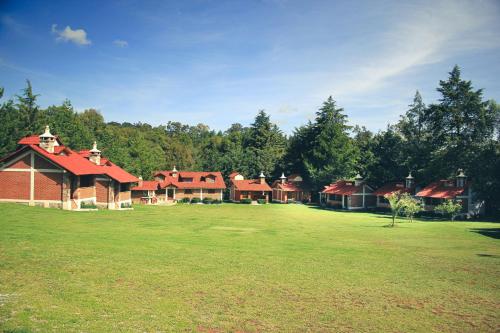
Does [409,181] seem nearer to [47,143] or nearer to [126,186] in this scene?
[126,186]

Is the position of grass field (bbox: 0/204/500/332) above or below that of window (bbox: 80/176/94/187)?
below

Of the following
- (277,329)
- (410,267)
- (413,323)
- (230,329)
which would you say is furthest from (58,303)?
(410,267)

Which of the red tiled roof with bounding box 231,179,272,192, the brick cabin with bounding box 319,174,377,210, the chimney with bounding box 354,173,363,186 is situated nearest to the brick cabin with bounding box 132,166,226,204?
the red tiled roof with bounding box 231,179,272,192

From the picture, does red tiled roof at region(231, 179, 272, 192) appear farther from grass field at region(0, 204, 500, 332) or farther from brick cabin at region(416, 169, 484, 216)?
grass field at region(0, 204, 500, 332)

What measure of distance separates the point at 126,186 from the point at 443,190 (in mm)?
48064

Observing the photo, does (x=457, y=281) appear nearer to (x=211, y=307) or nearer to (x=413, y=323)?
(x=413, y=323)

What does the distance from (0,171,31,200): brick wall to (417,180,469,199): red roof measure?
53792 mm

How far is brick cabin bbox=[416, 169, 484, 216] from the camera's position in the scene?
174ft

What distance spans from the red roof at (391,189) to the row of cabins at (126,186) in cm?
16

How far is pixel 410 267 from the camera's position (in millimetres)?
19984

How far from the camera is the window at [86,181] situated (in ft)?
137

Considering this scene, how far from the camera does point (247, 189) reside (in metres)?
75.6

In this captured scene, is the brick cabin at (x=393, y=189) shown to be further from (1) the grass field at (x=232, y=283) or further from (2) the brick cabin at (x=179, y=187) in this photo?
(1) the grass field at (x=232, y=283)

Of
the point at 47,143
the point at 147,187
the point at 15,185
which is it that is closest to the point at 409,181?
the point at 147,187
